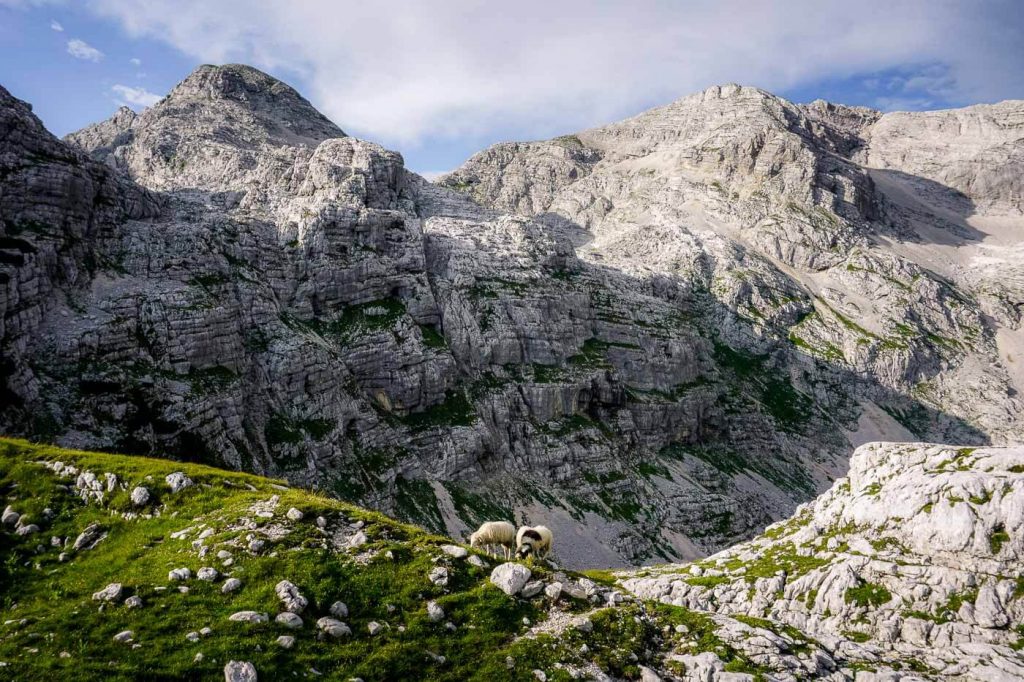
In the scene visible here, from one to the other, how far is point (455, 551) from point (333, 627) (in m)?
5.69

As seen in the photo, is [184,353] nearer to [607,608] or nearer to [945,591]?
[607,608]

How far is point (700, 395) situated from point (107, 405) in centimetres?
13175

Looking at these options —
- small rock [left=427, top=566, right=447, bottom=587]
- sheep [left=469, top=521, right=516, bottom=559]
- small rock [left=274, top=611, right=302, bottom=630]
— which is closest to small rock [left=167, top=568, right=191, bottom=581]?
small rock [left=274, top=611, right=302, bottom=630]

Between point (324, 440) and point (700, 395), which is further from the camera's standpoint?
point (700, 395)

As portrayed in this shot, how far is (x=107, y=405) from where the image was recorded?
68625mm

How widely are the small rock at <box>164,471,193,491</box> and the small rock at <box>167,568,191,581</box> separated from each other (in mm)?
6242

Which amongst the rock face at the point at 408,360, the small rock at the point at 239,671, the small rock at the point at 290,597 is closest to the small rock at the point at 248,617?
Result: the small rock at the point at 290,597

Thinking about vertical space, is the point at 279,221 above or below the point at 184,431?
above

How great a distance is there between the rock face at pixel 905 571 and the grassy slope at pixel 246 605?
14.9 m

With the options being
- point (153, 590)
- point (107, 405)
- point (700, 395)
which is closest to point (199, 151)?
point (107, 405)

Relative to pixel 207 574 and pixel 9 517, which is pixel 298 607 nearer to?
pixel 207 574

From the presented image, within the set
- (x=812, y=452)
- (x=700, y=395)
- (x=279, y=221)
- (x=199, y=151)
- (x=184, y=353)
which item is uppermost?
(x=199, y=151)

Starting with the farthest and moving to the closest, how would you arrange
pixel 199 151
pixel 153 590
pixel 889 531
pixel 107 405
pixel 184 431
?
pixel 199 151 → pixel 184 431 → pixel 107 405 → pixel 889 531 → pixel 153 590

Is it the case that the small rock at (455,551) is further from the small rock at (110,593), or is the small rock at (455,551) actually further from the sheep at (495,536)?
the small rock at (110,593)
